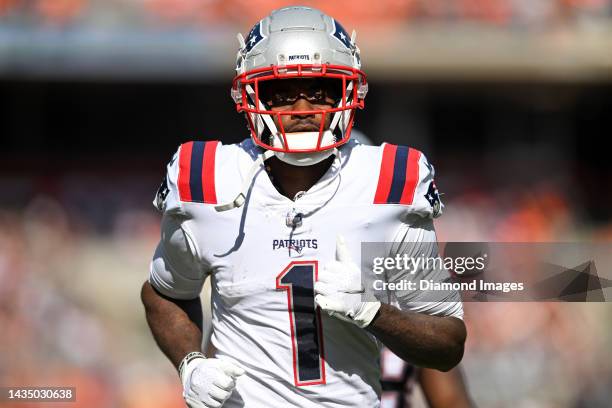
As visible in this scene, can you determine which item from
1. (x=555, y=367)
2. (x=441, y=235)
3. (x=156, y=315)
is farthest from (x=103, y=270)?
(x=156, y=315)

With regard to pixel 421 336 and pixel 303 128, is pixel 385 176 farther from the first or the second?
pixel 421 336

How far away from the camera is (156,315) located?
2.83 m

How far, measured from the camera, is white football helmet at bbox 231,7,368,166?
256cm

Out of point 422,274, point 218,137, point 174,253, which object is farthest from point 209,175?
point 218,137

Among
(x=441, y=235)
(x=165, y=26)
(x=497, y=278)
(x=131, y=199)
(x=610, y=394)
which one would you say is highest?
(x=165, y=26)

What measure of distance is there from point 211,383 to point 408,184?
0.72m

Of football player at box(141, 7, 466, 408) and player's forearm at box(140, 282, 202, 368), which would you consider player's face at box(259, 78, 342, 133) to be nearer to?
football player at box(141, 7, 466, 408)

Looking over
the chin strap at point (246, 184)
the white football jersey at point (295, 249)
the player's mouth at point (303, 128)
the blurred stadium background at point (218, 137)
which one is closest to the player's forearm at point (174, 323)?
the white football jersey at point (295, 249)

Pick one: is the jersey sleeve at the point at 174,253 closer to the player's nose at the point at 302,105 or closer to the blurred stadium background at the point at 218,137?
the player's nose at the point at 302,105

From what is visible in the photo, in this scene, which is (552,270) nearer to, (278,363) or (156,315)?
(278,363)

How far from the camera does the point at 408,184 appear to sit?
2551 millimetres

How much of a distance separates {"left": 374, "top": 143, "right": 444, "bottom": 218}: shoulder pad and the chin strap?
0.31 metres

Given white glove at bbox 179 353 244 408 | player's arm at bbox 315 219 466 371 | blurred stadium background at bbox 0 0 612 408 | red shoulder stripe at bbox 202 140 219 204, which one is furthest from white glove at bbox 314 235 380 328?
blurred stadium background at bbox 0 0 612 408

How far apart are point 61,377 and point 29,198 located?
3.05 meters
